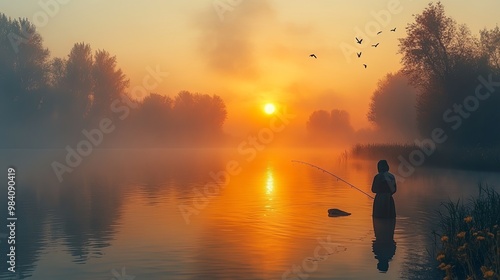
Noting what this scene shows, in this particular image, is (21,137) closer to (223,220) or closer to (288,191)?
(288,191)

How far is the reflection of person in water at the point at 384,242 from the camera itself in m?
17.1

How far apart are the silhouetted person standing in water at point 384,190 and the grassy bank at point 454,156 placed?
104ft

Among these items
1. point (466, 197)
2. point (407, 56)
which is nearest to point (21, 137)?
point (407, 56)

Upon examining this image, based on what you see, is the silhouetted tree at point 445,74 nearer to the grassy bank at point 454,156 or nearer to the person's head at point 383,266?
the grassy bank at point 454,156

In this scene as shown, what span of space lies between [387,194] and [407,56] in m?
45.4

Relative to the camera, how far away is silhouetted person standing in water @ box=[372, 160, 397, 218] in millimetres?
23609

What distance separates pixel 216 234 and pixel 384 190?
7.14 metres

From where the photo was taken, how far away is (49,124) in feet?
359

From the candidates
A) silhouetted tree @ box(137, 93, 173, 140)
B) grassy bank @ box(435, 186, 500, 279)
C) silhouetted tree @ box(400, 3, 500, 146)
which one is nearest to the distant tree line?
silhouetted tree @ box(137, 93, 173, 140)

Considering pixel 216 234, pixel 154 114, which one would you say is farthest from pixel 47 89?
pixel 216 234

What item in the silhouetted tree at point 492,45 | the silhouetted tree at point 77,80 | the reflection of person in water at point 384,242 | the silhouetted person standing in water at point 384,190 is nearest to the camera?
the reflection of person in water at point 384,242

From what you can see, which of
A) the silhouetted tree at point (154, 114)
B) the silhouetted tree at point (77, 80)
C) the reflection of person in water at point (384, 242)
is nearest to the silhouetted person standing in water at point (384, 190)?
the reflection of person in water at point (384, 242)

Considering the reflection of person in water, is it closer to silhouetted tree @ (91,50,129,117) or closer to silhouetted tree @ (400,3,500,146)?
silhouetted tree @ (400,3,500,146)

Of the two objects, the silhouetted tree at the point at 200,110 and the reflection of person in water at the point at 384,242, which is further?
the silhouetted tree at the point at 200,110
